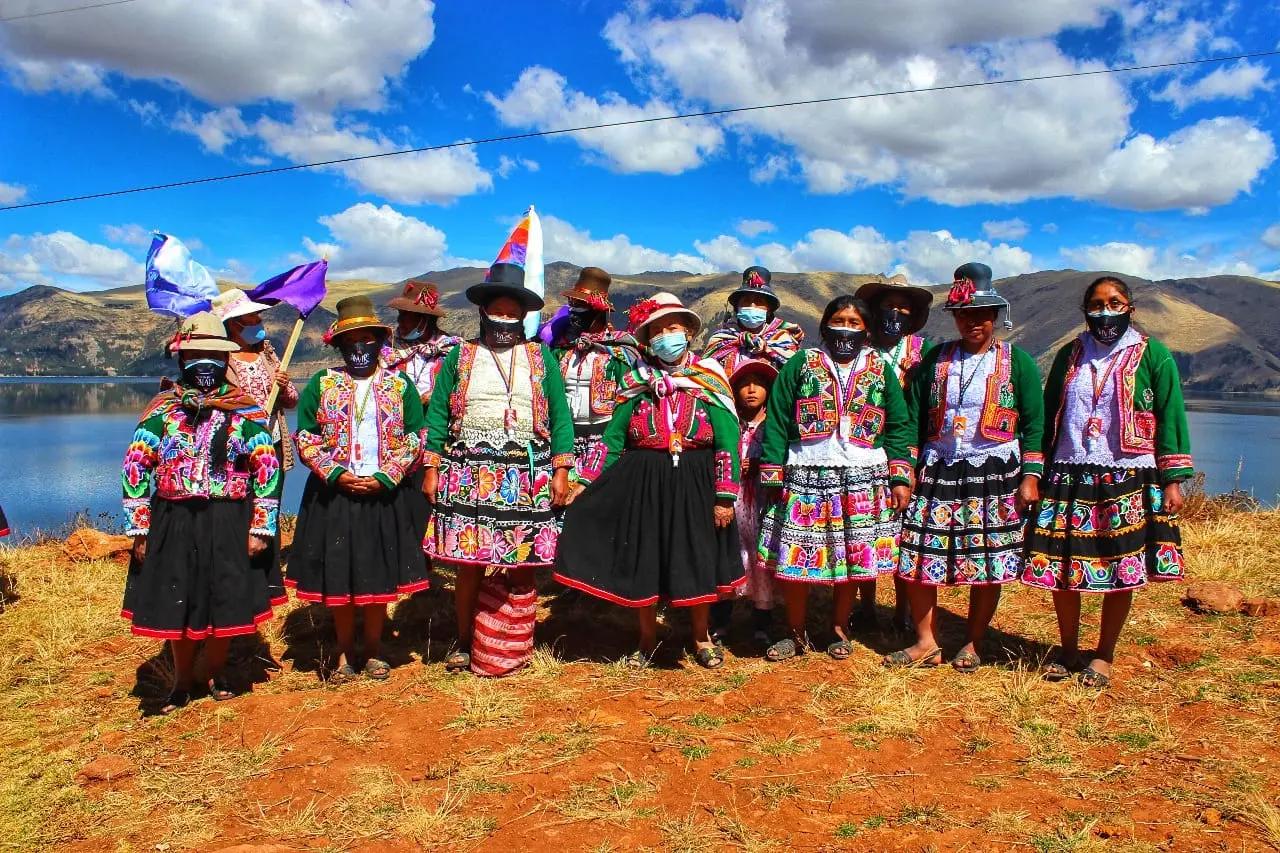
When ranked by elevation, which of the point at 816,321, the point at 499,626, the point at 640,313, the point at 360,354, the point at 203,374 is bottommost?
the point at 499,626

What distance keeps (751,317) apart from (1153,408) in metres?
2.29

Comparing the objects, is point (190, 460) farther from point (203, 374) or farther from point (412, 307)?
point (412, 307)

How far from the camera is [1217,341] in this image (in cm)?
9844

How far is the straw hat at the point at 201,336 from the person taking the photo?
391 centimetres

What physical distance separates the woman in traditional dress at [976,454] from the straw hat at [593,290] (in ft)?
7.56

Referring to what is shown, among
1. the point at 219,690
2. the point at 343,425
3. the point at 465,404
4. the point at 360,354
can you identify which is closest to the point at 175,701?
the point at 219,690

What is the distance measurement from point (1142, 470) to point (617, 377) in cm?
306

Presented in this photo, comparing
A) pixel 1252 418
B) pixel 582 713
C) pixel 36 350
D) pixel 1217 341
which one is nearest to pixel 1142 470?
pixel 582 713

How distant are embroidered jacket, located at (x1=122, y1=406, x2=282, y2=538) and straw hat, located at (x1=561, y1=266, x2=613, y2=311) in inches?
90.9

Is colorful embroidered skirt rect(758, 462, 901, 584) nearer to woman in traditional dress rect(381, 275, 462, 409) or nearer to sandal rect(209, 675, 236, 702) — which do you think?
woman in traditional dress rect(381, 275, 462, 409)

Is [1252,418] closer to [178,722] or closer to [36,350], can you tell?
[178,722]

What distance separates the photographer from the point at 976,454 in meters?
4.22

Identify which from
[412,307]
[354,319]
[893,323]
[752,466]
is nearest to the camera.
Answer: [354,319]

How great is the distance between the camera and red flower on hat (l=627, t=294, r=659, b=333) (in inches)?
178
